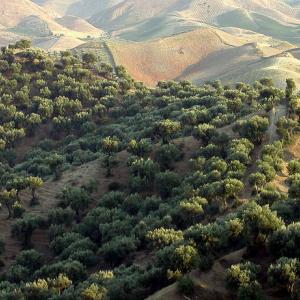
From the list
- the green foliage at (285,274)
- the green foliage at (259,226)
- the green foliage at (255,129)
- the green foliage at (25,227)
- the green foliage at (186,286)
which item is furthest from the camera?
the green foliage at (255,129)

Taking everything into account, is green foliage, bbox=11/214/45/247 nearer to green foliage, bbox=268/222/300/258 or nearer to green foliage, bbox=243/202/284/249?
green foliage, bbox=243/202/284/249

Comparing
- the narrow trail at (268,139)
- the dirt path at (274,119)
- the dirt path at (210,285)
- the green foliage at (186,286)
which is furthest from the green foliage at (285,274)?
the dirt path at (274,119)

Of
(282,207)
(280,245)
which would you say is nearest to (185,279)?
(280,245)

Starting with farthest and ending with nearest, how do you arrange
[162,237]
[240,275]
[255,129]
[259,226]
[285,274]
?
[255,129]
[162,237]
[259,226]
[240,275]
[285,274]

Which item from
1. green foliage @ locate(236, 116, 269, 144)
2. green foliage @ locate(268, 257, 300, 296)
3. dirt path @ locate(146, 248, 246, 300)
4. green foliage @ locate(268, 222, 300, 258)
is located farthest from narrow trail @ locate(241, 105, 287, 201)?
green foliage @ locate(268, 257, 300, 296)

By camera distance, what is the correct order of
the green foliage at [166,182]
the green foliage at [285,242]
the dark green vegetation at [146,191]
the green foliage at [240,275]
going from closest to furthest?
the green foliage at [240,275] < the green foliage at [285,242] < the dark green vegetation at [146,191] < the green foliage at [166,182]

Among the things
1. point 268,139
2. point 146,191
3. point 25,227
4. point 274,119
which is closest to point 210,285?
point 25,227

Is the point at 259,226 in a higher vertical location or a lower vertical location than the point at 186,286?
higher

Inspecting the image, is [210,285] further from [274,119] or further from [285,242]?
[274,119]

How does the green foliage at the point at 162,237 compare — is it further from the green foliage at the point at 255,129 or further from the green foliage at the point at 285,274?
the green foliage at the point at 255,129
